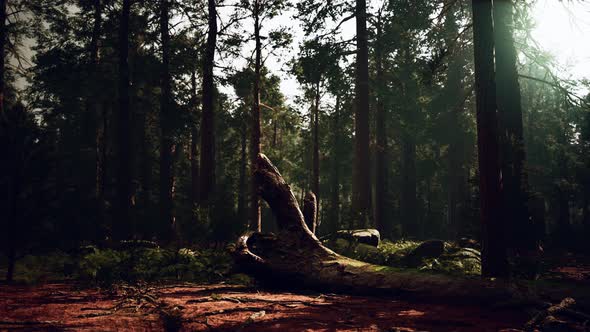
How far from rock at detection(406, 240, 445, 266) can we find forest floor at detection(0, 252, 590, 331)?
3.98 metres

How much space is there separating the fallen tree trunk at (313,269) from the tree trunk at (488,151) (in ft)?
3.89

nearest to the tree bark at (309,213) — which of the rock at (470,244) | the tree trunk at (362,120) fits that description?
the rock at (470,244)

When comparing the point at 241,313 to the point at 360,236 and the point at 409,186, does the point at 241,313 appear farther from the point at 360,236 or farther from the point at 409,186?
the point at 409,186

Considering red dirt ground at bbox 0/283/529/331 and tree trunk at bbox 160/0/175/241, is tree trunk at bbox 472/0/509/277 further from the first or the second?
tree trunk at bbox 160/0/175/241

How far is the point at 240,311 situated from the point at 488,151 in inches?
193

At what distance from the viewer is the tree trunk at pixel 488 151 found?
6242mm

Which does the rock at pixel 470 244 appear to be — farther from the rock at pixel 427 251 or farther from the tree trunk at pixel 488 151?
the tree trunk at pixel 488 151

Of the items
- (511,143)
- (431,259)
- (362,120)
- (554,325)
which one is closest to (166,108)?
(362,120)

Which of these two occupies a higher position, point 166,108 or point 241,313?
point 166,108

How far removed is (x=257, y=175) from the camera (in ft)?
24.5

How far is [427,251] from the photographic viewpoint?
970 cm

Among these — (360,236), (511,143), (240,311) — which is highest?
(511,143)

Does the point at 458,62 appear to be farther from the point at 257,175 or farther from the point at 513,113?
the point at 257,175

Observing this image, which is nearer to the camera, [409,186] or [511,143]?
[511,143]
